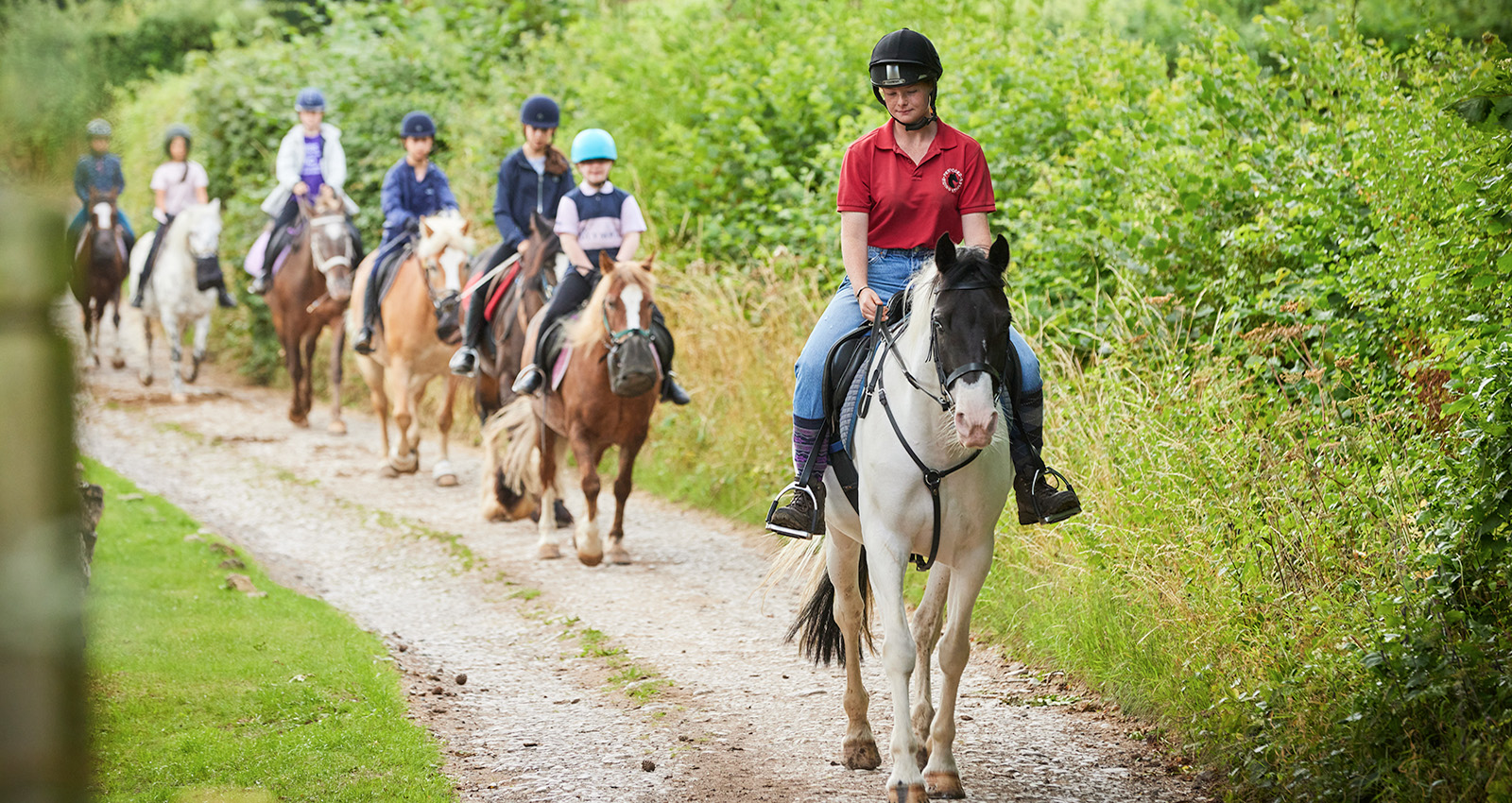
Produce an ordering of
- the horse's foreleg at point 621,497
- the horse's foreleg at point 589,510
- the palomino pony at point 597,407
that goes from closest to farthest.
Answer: the palomino pony at point 597,407 → the horse's foreleg at point 589,510 → the horse's foreleg at point 621,497

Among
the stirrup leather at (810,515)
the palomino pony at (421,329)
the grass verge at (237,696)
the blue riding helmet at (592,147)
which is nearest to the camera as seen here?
the grass verge at (237,696)

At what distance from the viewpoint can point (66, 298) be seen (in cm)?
135

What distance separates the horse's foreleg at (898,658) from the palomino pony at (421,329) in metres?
7.63

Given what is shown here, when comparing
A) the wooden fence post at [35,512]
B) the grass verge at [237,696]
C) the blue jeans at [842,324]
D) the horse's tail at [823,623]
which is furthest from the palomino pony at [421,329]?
the wooden fence post at [35,512]

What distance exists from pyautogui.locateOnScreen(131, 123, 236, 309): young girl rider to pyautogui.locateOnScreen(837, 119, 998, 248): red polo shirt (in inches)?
526

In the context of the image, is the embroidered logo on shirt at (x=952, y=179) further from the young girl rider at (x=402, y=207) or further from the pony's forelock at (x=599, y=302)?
the young girl rider at (x=402, y=207)

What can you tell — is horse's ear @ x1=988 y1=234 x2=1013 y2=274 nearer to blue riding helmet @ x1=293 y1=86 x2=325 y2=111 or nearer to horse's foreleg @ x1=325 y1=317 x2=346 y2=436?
horse's foreleg @ x1=325 y1=317 x2=346 y2=436

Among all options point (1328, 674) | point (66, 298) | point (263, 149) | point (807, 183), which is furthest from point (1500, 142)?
point (263, 149)

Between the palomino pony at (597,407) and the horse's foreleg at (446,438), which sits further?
the horse's foreleg at (446,438)

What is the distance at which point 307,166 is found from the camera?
14562 millimetres

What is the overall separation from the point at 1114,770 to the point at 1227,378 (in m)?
2.74

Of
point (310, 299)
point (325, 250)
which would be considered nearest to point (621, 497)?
point (325, 250)

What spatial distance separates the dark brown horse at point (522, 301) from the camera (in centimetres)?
980

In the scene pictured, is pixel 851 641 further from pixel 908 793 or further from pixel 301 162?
pixel 301 162
